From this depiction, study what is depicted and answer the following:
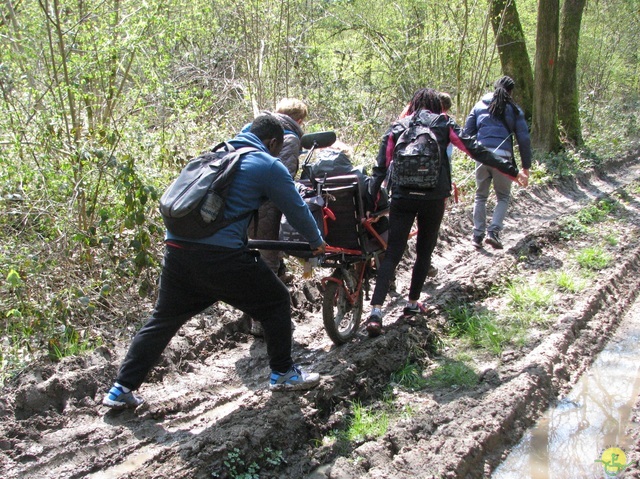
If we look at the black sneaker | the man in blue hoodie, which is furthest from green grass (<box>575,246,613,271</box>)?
the man in blue hoodie

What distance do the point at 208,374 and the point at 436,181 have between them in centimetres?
248

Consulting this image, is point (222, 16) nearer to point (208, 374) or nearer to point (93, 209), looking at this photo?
point (93, 209)

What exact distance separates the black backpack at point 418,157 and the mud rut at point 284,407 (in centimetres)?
135

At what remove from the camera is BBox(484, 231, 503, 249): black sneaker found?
837 cm

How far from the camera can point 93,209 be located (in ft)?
20.6

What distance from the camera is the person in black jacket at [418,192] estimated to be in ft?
18.2

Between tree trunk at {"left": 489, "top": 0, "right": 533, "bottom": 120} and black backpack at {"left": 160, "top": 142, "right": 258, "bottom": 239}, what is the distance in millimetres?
11129

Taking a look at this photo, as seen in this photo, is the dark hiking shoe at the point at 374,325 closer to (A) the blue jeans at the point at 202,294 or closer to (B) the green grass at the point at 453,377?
(B) the green grass at the point at 453,377

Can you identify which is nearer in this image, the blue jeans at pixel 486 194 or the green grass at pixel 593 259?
the green grass at pixel 593 259

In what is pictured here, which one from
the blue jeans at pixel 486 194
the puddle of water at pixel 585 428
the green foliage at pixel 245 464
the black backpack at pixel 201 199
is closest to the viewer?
the green foliage at pixel 245 464

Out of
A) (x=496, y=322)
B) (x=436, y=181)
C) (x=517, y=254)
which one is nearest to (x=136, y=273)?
(x=436, y=181)

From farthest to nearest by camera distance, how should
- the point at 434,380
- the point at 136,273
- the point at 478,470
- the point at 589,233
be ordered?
the point at 589,233 → the point at 136,273 → the point at 434,380 → the point at 478,470

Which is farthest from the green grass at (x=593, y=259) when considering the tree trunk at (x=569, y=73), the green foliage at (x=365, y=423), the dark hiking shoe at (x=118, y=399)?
the tree trunk at (x=569, y=73)

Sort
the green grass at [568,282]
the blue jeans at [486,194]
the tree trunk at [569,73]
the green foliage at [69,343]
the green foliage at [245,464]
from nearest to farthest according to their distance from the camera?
the green foliage at [245,464]
the green foliage at [69,343]
the green grass at [568,282]
the blue jeans at [486,194]
the tree trunk at [569,73]
